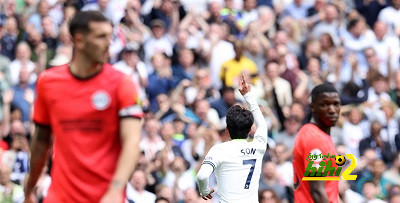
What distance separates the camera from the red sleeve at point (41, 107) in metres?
7.80

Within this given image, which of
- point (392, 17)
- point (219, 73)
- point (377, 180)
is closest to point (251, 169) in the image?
point (377, 180)

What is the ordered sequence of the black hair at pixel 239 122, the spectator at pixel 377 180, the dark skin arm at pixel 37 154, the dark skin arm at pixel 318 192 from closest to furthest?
the dark skin arm at pixel 37 154, the dark skin arm at pixel 318 192, the black hair at pixel 239 122, the spectator at pixel 377 180

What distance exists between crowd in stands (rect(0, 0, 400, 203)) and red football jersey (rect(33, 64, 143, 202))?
695 cm

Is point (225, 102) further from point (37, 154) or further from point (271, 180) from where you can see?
point (37, 154)

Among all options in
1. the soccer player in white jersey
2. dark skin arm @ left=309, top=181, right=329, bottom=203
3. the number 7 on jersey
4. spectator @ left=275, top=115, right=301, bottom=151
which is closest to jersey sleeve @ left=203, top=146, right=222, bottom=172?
the soccer player in white jersey

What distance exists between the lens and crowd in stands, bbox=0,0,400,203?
1630 cm

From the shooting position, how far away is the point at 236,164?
33.4ft

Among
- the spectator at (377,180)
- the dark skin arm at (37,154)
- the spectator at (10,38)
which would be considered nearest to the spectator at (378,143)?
the spectator at (377,180)

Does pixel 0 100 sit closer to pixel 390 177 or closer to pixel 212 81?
pixel 212 81

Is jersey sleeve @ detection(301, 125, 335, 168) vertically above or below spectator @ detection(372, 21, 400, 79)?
above

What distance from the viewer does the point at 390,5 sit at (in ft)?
72.2

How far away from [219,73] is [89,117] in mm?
11788

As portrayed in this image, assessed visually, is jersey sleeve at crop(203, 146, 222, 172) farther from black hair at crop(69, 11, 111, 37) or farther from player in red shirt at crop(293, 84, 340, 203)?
black hair at crop(69, 11, 111, 37)

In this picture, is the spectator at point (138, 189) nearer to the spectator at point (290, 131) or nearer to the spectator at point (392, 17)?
the spectator at point (290, 131)
